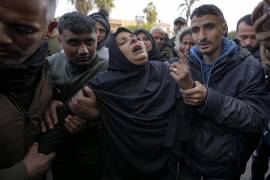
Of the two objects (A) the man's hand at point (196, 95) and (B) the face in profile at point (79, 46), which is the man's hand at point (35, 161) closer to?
(B) the face in profile at point (79, 46)

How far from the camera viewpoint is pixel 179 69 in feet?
6.66

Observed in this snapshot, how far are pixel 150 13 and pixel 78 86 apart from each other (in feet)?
161

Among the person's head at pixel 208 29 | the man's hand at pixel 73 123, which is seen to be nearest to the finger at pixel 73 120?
the man's hand at pixel 73 123

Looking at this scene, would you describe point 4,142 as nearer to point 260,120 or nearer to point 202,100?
point 202,100

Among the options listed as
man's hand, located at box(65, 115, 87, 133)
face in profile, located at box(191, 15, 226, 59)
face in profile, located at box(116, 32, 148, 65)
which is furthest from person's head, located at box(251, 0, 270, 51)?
man's hand, located at box(65, 115, 87, 133)

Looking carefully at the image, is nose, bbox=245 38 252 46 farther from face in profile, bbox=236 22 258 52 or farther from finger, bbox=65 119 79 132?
finger, bbox=65 119 79 132

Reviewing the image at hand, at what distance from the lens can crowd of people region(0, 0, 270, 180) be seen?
73.7 inches

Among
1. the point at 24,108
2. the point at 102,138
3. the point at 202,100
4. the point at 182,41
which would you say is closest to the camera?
→ the point at 24,108

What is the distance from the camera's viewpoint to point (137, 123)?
218 centimetres

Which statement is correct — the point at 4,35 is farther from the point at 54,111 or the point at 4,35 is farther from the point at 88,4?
the point at 88,4

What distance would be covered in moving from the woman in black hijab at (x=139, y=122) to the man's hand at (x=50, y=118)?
0.41ft

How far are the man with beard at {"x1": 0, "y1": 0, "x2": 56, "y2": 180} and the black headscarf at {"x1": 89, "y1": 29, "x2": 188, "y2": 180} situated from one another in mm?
454

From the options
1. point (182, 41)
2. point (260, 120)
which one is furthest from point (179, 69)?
point (182, 41)

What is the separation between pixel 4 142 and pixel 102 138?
33.1 inches
